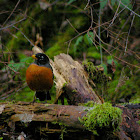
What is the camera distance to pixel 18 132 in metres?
2.77

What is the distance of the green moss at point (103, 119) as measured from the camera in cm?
217

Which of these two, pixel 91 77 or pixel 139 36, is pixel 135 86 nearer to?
pixel 139 36

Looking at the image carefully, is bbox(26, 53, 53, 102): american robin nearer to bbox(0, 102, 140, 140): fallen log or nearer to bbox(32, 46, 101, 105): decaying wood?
bbox(32, 46, 101, 105): decaying wood

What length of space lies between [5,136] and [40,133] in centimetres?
51

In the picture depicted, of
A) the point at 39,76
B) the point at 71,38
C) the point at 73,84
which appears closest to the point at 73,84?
the point at 73,84

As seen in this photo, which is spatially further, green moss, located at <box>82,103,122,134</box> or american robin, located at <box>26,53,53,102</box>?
american robin, located at <box>26,53,53,102</box>

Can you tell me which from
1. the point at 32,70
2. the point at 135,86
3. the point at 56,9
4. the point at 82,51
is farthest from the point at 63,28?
the point at 32,70

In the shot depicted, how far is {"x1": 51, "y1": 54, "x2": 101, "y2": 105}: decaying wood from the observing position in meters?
3.52

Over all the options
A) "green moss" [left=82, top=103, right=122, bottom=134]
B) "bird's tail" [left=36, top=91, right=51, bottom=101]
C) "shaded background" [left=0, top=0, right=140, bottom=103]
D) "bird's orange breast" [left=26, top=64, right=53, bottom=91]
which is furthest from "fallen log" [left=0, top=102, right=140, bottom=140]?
"shaded background" [left=0, top=0, right=140, bottom=103]

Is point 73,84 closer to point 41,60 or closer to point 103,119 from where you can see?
point 41,60

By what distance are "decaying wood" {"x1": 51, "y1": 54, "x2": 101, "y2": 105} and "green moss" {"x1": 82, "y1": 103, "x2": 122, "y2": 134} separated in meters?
1.11

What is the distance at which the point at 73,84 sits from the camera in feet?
11.8

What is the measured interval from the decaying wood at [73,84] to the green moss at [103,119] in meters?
1.11

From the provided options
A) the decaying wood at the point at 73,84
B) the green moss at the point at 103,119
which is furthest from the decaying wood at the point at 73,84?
the green moss at the point at 103,119
